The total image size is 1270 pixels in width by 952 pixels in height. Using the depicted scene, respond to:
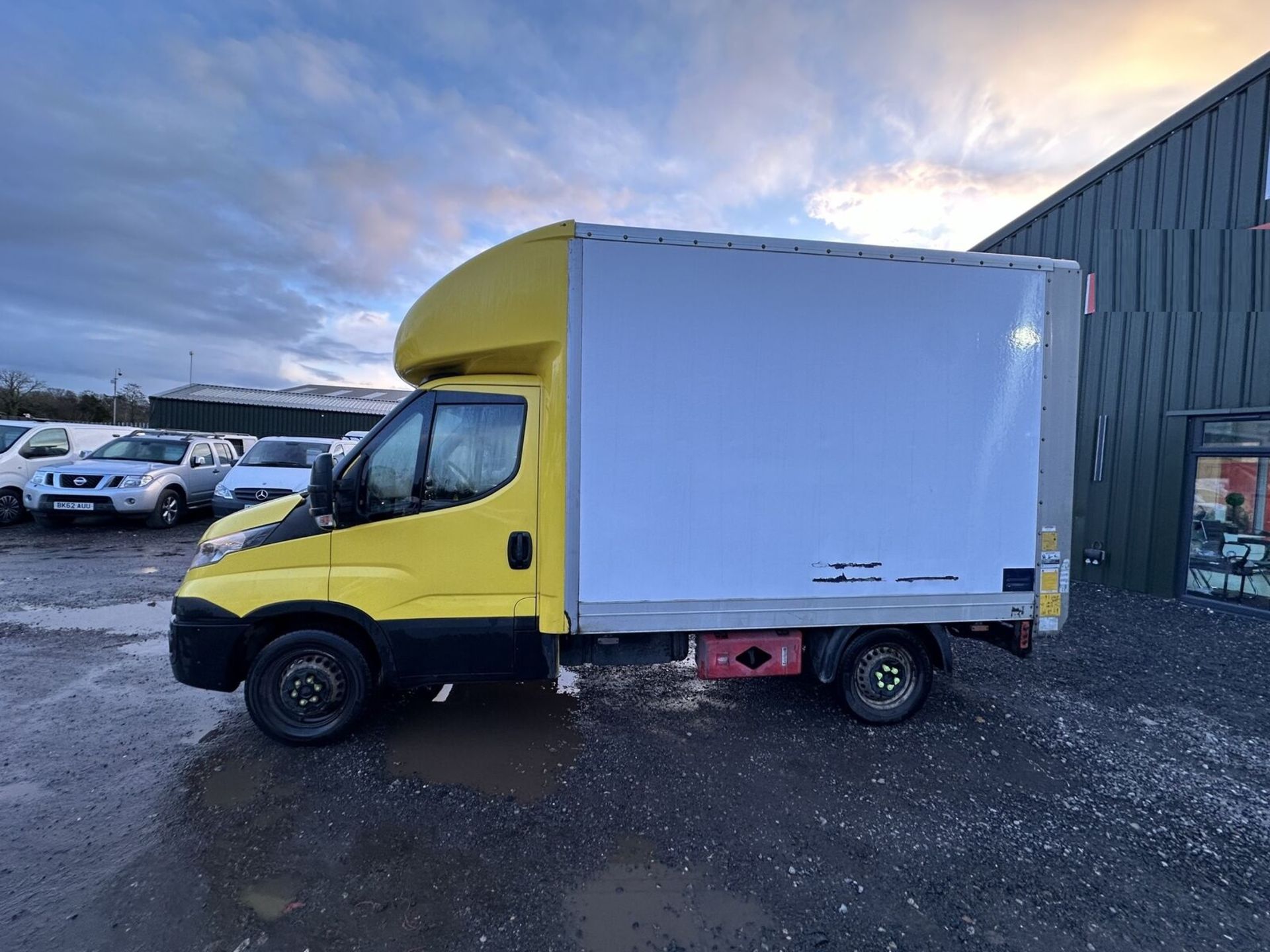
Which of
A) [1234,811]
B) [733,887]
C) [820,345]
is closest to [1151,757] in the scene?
[1234,811]

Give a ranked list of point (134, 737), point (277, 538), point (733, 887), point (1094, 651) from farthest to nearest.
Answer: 1. point (1094, 651)
2. point (134, 737)
3. point (277, 538)
4. point (733, 887)

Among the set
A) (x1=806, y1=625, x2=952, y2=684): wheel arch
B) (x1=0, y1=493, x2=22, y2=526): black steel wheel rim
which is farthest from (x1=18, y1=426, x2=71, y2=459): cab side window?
(x1=806, y1=625, x2=952, y2=684): wheel arch

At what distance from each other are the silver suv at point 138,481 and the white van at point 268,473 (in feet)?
5.29

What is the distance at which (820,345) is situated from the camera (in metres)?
3.42

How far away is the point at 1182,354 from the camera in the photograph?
24.4 ft

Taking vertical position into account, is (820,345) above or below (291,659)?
above

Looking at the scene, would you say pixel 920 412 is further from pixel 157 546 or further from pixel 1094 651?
pixel 157 546

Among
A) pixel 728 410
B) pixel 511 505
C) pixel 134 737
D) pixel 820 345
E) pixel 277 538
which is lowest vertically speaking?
pixel 134 737

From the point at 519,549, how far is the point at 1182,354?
917 centimetres

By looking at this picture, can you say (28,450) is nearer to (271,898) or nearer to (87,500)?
(87,500)

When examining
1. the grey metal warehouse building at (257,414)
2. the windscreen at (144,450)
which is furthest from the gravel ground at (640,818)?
the grey metal warehouse building at (257,414)

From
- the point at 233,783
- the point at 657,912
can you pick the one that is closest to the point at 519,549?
the point at 657,912

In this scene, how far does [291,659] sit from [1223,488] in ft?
33.8

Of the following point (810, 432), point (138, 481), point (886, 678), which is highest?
point (810, 432)
